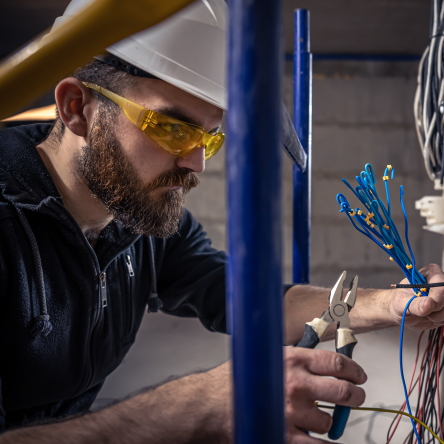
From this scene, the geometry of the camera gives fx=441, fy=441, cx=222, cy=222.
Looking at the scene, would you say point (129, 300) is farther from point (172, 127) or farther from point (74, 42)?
point (74, 42)

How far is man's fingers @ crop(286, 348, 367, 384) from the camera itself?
19.2 inches

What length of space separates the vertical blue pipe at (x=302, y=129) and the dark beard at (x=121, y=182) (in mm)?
299

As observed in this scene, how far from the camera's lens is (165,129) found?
0.88 metres

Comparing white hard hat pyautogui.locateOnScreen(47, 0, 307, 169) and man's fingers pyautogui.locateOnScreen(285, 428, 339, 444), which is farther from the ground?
white hard hat pyautogui.locateOnScreen(47, 0, 307, 169)

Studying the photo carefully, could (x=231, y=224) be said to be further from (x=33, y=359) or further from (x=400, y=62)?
(x=400, y=62)

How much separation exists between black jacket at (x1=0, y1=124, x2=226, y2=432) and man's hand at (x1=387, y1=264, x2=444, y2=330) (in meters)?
0.49

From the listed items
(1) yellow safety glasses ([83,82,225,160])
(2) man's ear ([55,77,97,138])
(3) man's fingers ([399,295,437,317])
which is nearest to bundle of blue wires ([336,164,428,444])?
(3) man's fingers ([399,295,437,317])

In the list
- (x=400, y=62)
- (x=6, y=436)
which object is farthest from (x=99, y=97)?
(x=400, y=62)

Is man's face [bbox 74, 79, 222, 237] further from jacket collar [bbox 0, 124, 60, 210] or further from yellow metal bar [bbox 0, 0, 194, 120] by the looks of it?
yellow metal bar [bbox 0, 0, 194, 120]

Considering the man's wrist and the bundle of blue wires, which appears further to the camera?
the man's wrist

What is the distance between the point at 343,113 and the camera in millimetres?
3320

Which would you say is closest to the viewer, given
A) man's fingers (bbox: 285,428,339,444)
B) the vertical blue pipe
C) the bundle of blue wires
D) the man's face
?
A: man's fingers (bbox: 285,428,339,444)

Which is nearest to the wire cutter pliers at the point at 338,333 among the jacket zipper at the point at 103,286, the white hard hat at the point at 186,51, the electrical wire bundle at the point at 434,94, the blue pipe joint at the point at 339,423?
the blue pipe joint at the point at 339,423

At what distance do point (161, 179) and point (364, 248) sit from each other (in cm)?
266
